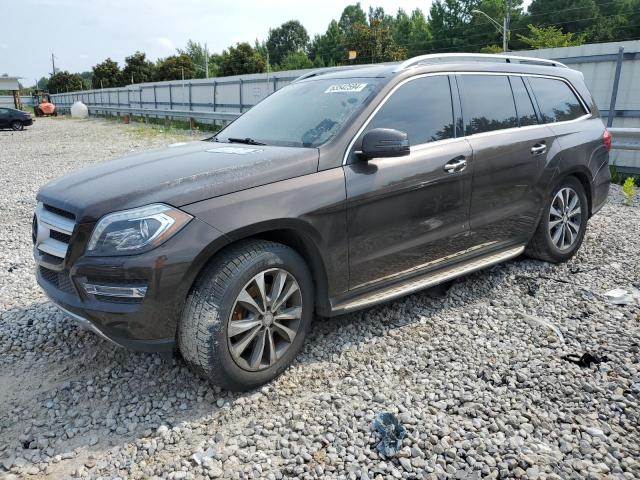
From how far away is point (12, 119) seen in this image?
29000 mm

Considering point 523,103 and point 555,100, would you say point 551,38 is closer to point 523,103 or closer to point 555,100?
point 555,100

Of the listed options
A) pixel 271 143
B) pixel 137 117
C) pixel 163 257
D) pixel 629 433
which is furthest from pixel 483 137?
pixel 137 117

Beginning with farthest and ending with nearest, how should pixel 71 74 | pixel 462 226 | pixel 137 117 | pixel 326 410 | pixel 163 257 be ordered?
1. pixel 71 74
2. pixel 137 117
3. pixel 462 226
4. pixel 326 410
5. pixel 163 257

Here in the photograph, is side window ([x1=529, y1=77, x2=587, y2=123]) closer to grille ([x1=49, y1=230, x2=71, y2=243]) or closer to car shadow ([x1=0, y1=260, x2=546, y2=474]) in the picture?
car shadow ([x1=0, y1=260, x2=546, y2=474])

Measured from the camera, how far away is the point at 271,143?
369 cm

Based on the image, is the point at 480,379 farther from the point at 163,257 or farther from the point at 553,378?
the point at 163,257

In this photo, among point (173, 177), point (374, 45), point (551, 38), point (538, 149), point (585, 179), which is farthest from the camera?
point (374, 45)

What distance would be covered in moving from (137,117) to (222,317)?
3583 centimetres

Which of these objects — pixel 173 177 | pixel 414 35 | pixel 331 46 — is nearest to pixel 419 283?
pixel 173 177

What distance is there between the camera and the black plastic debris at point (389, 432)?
260 centimetres

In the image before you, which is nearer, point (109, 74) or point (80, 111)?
point (80, 111)

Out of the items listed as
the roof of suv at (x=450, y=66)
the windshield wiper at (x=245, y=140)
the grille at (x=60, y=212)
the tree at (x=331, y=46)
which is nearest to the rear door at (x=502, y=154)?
the roof of suv at (x=450, y=66)

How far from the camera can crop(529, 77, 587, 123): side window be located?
4742mm

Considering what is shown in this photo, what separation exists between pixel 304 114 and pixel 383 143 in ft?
2.74
